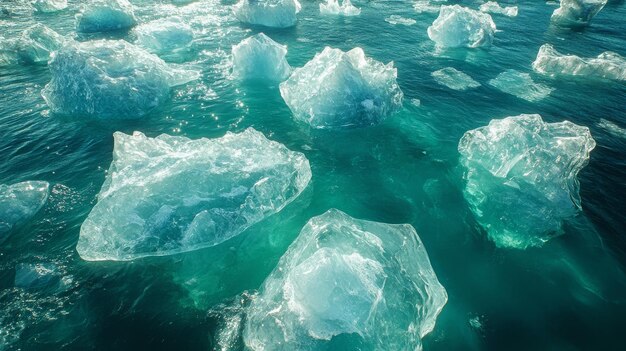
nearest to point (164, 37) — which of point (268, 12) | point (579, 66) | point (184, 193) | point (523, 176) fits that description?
point (268, 12)

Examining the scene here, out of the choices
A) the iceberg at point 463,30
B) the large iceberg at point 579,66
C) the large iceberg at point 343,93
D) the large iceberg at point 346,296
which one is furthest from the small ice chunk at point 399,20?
the large iceberg at point 346,296

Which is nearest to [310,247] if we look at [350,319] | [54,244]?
[350,319]

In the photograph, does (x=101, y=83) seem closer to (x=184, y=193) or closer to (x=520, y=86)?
(x=184, y=193)

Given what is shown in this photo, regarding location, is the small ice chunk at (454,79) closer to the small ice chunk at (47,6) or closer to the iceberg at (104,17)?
the iceberg at (104,17)

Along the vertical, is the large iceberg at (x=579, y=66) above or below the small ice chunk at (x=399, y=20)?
below

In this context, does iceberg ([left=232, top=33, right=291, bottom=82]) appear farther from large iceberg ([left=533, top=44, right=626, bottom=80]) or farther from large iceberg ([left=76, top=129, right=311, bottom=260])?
large iceberg ([left=533, top=44, right=626, bottom=80])

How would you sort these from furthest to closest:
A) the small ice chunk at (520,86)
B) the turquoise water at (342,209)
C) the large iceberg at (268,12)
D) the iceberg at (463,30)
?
1. the large iceberg at (268,12)
2. the iceberg at (463,30)
3. the small ice chunk at (520,86)
4. the turquoise water at (342,209)
